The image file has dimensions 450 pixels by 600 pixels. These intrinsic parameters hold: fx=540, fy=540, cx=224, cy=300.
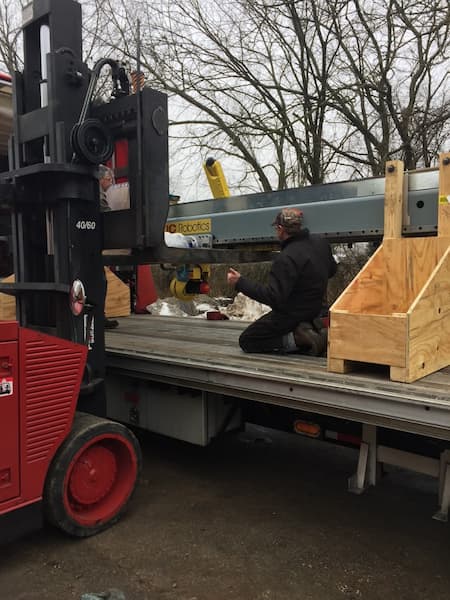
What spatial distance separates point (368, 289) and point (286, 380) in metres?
0.91

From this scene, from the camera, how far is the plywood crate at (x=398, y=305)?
2.81m

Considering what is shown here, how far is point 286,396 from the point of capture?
3064 mm

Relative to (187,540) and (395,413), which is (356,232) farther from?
(187,540)

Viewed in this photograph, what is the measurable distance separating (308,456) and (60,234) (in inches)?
113

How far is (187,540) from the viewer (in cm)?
330

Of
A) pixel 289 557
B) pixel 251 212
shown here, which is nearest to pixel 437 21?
pixel 251 212

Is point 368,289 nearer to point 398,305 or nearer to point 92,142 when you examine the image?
point 398,305

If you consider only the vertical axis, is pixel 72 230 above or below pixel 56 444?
above

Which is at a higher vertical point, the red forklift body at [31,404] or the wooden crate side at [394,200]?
the wooden crate side at [394,200]

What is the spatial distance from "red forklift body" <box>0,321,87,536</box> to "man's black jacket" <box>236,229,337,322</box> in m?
1.31

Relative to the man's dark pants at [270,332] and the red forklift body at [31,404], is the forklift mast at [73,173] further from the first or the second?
the man's dark pants at [270,332]

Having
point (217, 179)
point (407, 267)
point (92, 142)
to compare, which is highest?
point (217, 179)

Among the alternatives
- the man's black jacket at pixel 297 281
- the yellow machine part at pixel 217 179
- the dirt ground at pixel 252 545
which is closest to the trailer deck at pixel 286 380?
the man's black jacket at pixel 297 281

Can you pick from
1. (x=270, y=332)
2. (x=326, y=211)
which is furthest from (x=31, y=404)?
(x=326, y=211)
